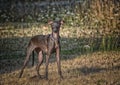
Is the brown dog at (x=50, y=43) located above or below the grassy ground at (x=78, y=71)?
above

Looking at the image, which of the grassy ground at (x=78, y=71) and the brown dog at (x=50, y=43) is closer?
the brown dog at (x=50, y=43)

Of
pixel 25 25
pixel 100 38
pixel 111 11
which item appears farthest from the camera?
pixel 25 25

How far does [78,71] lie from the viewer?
9.98m

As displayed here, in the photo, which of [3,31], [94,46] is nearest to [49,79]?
[94,46]

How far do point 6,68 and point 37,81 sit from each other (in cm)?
186

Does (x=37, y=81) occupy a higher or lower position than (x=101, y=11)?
lower

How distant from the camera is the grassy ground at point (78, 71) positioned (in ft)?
29.5

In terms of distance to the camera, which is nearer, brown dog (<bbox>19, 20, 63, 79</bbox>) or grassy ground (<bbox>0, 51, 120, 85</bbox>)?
brown dog (<bbox>19, 20, 63, 79</bbox>)

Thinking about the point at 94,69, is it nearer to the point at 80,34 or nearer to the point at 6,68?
the point at 6,68

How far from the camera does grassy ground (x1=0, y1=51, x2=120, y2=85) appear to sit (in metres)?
8.98

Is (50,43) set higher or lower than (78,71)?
higher

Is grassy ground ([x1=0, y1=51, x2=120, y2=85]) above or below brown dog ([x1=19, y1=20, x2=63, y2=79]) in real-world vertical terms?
below

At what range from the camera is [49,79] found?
362 inches

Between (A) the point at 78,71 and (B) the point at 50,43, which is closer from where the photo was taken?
(B) the point at 50,43
